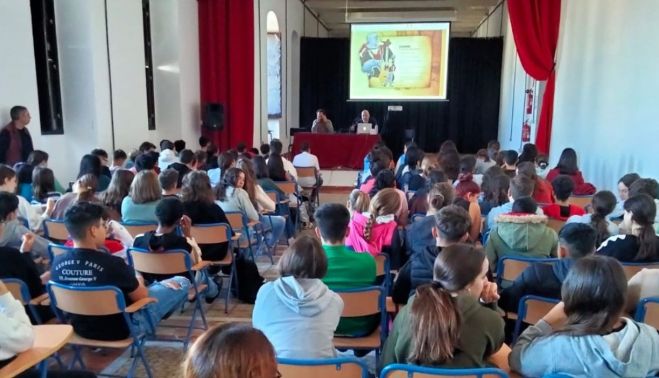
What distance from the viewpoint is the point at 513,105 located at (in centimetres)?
1232

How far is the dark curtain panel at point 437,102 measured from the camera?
14.4 metres

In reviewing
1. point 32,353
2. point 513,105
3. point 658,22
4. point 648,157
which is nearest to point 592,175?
point 648,157

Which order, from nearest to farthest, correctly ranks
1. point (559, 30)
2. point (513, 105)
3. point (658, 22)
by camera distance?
point (658, 22), point (559, 30), point (513, 105)

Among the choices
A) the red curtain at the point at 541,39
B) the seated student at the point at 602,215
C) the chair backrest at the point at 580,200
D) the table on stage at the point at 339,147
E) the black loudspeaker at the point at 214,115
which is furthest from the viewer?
the table on stage at the point at 339,147

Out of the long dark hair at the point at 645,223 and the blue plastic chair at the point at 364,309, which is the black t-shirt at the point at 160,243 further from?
the long dark hair at the point at 645,223

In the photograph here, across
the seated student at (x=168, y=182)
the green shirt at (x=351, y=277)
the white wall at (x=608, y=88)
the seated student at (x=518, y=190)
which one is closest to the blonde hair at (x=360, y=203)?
the seated student at (x=518, y=190)

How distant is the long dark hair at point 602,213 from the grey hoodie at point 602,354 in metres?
1.61

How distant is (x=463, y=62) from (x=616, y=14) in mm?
8517

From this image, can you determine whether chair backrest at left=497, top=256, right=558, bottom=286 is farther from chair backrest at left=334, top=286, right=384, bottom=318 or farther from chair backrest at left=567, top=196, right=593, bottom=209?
chair backrest at left=567, top=196, right=593, bottom=209

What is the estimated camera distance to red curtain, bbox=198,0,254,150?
29.3 feet

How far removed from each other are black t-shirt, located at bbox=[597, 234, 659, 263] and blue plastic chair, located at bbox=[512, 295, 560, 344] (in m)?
0.73

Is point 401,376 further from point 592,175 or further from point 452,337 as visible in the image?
point 592,175

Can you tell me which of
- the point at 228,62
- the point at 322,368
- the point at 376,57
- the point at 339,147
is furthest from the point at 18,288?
the point at 376,57

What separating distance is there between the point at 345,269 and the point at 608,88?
538 centimetres
